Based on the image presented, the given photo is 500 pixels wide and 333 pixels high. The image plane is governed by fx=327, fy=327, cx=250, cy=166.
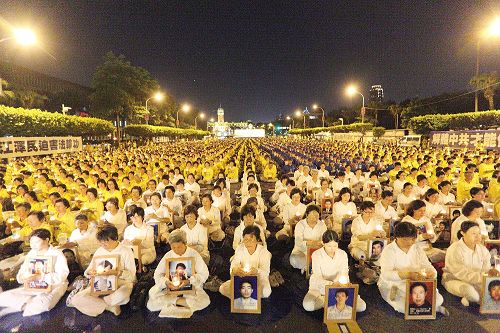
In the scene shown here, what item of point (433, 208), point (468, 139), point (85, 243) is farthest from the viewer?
point (468, 139)

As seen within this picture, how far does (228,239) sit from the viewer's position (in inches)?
330

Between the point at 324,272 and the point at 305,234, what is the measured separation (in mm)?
1501

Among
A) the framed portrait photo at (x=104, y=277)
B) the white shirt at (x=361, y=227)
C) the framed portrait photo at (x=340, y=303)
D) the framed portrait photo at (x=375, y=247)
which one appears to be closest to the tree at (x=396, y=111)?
the white shirt at (x=361, y=227)

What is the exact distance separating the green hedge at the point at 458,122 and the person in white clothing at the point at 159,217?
115 feet

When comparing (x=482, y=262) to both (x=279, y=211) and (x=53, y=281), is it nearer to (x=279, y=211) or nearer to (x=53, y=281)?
(x=279, y=211)

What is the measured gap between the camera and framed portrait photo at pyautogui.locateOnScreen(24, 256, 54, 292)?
203 inches

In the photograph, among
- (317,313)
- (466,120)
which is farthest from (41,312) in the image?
(466,120)

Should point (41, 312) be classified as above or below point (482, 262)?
below

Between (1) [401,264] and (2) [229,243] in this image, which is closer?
(1) [401,264]

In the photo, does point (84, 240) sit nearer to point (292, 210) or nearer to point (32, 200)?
point (32, 200)

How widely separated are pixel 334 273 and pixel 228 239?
3.80m

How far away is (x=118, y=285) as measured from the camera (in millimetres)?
5203

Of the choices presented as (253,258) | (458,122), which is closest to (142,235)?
(253,258)

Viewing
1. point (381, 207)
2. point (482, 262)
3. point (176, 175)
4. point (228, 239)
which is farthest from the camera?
point (176, 175)
